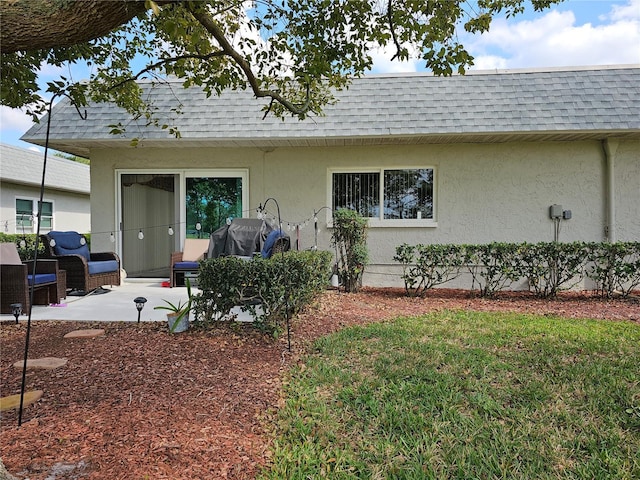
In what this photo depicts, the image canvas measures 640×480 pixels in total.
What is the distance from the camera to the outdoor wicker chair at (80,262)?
6.84m

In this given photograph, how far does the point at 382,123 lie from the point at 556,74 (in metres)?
4.03

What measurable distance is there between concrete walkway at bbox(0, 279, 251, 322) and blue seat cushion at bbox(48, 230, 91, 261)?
814 mm

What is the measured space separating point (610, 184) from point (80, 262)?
9.81 metres

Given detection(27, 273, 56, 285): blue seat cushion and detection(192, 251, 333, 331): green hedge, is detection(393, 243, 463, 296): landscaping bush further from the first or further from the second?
detection(27, 273, 56, 285): blue seat cushion

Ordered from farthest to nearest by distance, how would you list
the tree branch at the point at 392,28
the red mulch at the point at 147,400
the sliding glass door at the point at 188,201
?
the sliding glass door at the point at 188,201 < the tree branch at the point at 392,28 < the red mulch at the point at 147,400

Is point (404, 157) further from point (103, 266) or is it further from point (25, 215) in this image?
point (25, 215)

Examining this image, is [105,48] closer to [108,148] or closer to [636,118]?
[108,148]

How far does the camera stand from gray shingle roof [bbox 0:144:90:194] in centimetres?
1412

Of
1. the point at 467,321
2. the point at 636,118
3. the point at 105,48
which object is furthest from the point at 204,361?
the point at 636,118

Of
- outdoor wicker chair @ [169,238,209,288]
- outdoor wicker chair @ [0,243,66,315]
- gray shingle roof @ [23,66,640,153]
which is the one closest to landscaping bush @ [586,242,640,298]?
gray shingle roof @ [23,66,640,153]

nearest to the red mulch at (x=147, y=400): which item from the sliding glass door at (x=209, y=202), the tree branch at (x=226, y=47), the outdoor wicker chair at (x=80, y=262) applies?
the outdoor wicker chair at (x=80, y=262)

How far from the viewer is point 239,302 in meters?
4.38

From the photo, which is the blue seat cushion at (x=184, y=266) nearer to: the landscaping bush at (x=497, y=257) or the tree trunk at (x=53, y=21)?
the landscaping bush at (x=497, y=257)

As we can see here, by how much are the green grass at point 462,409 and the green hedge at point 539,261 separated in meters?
2.50
